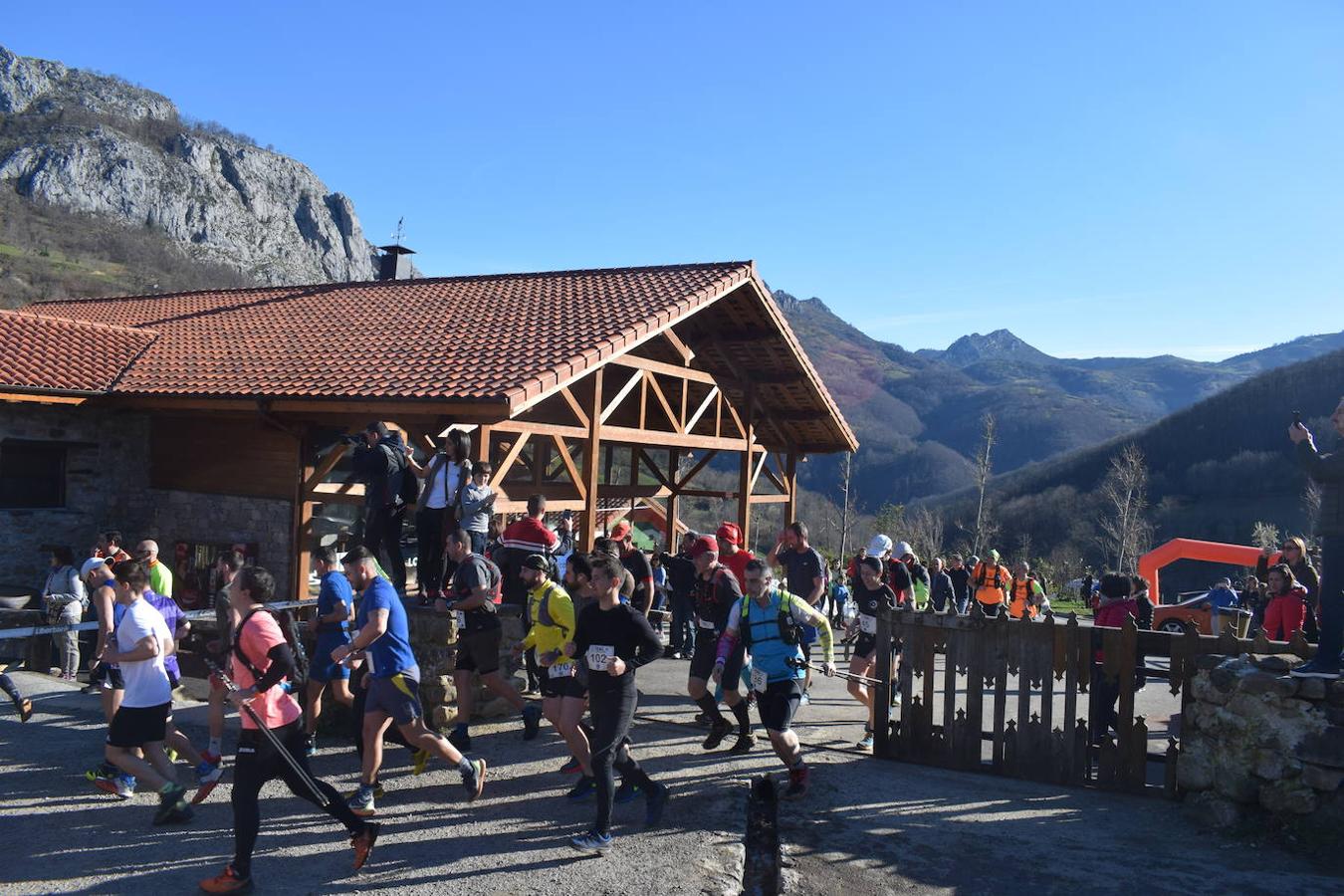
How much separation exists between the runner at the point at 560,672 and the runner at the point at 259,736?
4.28 ft

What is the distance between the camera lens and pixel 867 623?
729cm

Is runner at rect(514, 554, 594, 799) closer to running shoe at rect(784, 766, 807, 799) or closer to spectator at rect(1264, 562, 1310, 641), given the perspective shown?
running shoe at rect(784, 766, 807, 799)

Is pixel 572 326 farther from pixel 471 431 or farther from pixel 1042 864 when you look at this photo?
pixel 1042 864

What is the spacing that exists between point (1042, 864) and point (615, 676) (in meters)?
2.57

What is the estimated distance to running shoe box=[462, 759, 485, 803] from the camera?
18.4 ft

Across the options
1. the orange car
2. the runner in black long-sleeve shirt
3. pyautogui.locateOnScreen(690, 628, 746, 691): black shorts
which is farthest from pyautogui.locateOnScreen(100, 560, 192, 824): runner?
the orange car

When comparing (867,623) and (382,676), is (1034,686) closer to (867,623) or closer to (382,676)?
(867,623)

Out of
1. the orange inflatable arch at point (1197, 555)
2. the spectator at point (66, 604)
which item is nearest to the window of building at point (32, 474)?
the spectator at point (66, 604)

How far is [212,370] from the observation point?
11.3 metres

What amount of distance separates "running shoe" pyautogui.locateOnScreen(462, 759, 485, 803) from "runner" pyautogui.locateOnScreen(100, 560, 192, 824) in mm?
1583

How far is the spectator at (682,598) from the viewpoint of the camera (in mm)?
9781

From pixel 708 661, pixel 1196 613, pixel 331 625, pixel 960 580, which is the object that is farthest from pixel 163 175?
pixel 708 661

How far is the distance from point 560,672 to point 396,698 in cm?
99

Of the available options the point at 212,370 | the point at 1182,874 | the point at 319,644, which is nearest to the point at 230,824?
the point at 319,644
